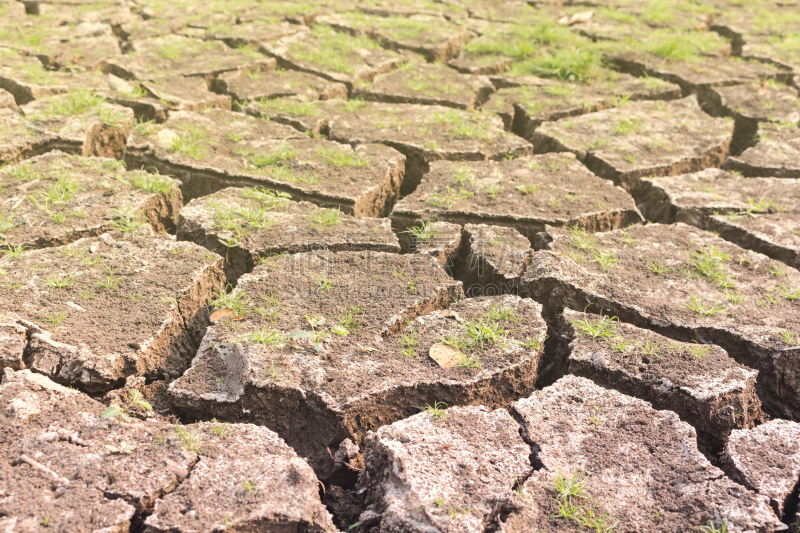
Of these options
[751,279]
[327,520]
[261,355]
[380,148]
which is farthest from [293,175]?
[751,279]

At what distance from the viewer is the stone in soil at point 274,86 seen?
4.04 m

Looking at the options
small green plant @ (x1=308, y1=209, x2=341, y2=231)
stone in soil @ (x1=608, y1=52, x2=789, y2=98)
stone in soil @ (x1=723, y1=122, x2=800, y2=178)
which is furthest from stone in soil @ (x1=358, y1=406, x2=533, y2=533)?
stone in soil @ (x1=608, y1=52, x2=789, y2=98)

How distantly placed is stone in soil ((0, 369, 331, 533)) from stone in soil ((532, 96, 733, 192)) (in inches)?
96.7

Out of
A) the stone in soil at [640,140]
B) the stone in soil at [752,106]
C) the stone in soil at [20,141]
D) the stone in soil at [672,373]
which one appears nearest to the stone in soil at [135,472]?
the stone in soil at [672,373]

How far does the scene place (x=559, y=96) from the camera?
4250mm

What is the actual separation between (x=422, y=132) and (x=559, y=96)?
1.20 m

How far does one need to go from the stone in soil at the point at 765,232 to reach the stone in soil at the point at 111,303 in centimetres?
225

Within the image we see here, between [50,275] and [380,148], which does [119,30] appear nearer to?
[380,148]

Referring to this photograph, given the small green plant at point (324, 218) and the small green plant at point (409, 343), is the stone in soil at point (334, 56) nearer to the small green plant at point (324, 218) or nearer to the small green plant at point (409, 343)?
the small green plant at point (324, 218)

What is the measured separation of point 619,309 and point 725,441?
A: 579 mm

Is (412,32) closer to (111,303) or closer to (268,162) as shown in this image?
(268,162)

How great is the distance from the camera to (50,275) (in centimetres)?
228

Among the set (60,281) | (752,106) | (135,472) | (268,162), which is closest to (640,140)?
→ (752,106)

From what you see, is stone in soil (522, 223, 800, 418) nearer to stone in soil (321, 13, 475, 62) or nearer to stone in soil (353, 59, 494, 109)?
stone in soil (353, 59, 494, 109)
